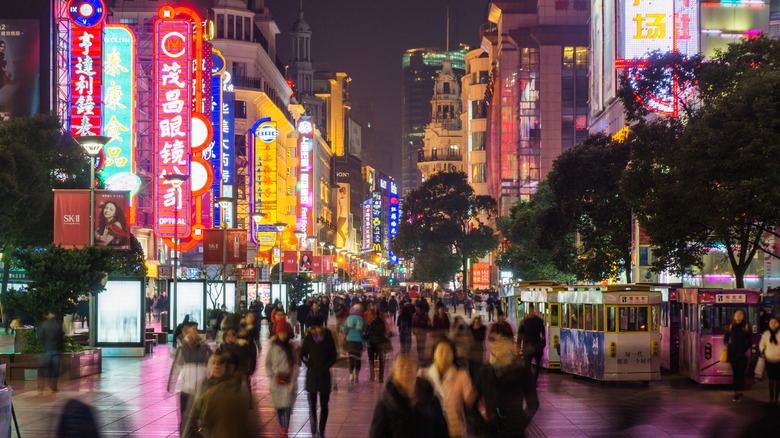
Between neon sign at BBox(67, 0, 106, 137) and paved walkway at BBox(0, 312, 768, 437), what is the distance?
2028 centimetres

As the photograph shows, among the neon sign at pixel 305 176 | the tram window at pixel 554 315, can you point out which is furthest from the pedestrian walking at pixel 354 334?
the neon sign at pixel 305 176

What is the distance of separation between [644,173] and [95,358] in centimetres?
1925

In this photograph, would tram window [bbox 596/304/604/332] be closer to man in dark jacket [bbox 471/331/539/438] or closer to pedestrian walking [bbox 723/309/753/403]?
pedestrian walking [bbox 723/309/753/403]

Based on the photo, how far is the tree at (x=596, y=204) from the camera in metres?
45.2

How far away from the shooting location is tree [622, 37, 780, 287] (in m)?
26.4

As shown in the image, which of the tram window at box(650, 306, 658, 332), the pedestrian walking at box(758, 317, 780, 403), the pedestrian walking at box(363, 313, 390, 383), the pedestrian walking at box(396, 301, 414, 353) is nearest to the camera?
the pedestrian walking at box(758, 317, 780, 403)

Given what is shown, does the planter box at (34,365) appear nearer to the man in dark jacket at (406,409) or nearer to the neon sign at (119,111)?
the man in dark jacket at (406,409)

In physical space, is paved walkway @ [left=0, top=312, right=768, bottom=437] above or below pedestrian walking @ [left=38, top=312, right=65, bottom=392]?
below

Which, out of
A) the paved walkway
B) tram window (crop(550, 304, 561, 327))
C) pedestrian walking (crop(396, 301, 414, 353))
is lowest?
the paved walkway

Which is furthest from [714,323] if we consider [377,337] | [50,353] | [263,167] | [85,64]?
[263,167]

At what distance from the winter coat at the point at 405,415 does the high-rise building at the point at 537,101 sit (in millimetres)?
101013

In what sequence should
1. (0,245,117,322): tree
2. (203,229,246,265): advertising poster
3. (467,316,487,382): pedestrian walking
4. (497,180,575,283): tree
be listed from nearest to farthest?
(467,316,487,382): pedestrian walking < (0,245,117,322): tree < (203,229,246,265): advertising poster < (497,180,575,283): tree

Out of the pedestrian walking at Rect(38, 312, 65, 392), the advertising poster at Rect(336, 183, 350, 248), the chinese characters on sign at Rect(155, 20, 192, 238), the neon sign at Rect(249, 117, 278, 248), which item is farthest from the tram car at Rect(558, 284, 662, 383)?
the advertising poster at Rect(336, 183, 350, 248)

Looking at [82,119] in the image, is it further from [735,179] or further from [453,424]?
[453,424]
